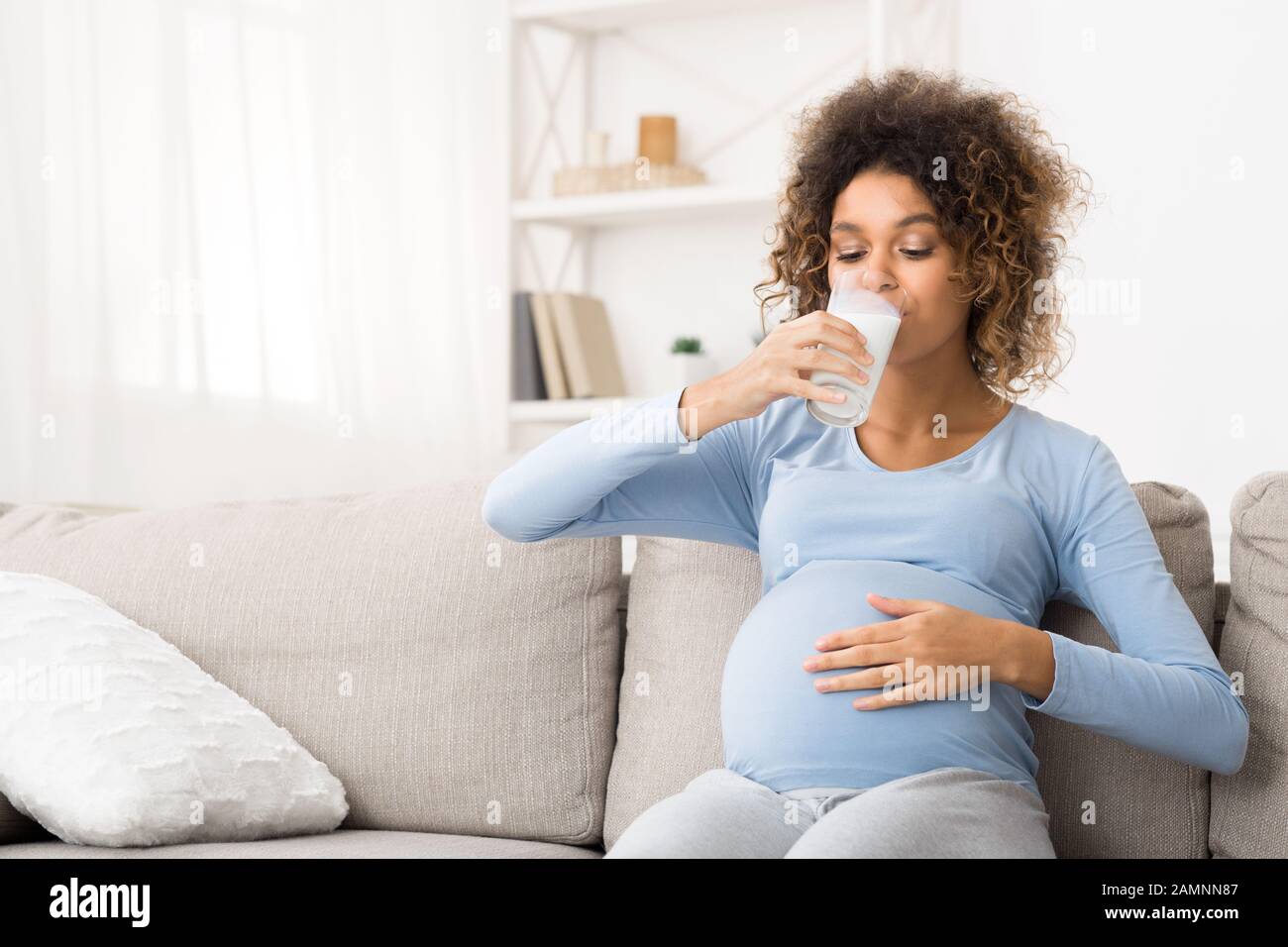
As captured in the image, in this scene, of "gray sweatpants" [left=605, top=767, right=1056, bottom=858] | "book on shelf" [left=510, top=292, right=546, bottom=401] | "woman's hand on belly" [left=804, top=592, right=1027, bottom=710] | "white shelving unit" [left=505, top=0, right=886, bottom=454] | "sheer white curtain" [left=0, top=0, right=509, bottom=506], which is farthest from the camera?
"book on shelf" [left=510, top=292, right=546, bottom=401]

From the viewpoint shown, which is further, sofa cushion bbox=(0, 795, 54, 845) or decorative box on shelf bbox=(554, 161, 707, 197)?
decorative box on shelf bbox=(554, 161, 707, 197)

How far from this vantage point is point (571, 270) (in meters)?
3.65

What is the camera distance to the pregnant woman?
1293 millimetres

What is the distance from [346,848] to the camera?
1.55 m

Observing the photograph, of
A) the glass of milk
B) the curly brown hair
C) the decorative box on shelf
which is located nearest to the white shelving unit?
the decorative box on shelf

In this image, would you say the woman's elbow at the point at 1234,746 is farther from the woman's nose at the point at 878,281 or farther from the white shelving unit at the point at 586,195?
the white shelving unit at the point at 586,195

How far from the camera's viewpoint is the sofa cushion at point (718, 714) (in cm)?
151

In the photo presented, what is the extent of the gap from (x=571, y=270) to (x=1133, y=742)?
2.50m

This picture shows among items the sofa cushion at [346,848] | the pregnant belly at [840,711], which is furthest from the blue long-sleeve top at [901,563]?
the sofa cushion at [346,848]

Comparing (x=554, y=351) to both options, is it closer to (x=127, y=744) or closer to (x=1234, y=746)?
(x=127, y=744)

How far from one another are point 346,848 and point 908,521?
0.70m

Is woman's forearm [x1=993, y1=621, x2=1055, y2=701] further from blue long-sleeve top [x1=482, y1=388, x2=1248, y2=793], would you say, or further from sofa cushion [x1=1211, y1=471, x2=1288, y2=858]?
sofa cushion [x1=1211, y1=471, x2=1288, y2=858]

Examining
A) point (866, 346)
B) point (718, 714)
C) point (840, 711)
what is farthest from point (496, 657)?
point (866, 346)
